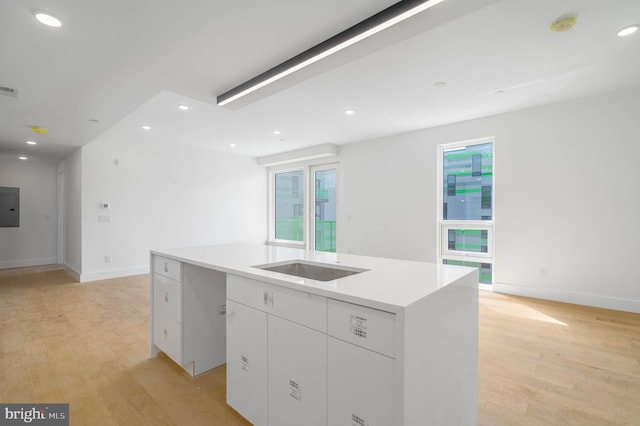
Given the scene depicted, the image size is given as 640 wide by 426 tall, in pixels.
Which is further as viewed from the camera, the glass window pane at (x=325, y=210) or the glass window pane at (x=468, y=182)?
the glass window pane at (x=325, y=210)

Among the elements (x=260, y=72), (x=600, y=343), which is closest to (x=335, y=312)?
(x=260, y=72)

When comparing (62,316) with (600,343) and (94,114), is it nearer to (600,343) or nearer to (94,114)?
(94,114)

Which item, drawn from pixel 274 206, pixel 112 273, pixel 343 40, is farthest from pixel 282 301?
pixel 274 206

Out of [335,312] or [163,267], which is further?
[163,267]

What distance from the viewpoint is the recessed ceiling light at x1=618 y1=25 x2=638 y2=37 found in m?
2.23

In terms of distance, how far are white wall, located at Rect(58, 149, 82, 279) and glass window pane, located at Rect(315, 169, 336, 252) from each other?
179 inches

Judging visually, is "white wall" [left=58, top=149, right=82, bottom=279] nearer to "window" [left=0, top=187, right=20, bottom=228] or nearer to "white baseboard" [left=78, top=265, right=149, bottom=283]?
"white baseboard" [left=78, top=265, right=149, bottom=283]

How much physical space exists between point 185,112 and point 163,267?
262cm

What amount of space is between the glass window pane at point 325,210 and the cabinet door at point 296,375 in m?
5.30

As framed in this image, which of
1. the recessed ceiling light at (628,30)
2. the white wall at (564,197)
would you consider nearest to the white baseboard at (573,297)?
the white wall at (564,197)

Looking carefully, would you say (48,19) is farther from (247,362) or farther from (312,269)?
(247,362)

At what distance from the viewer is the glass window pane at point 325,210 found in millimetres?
6723

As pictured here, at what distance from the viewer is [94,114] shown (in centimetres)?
362

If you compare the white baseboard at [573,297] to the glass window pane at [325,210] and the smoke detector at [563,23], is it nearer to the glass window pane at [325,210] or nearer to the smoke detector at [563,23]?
the smoke detector at [563,23]
